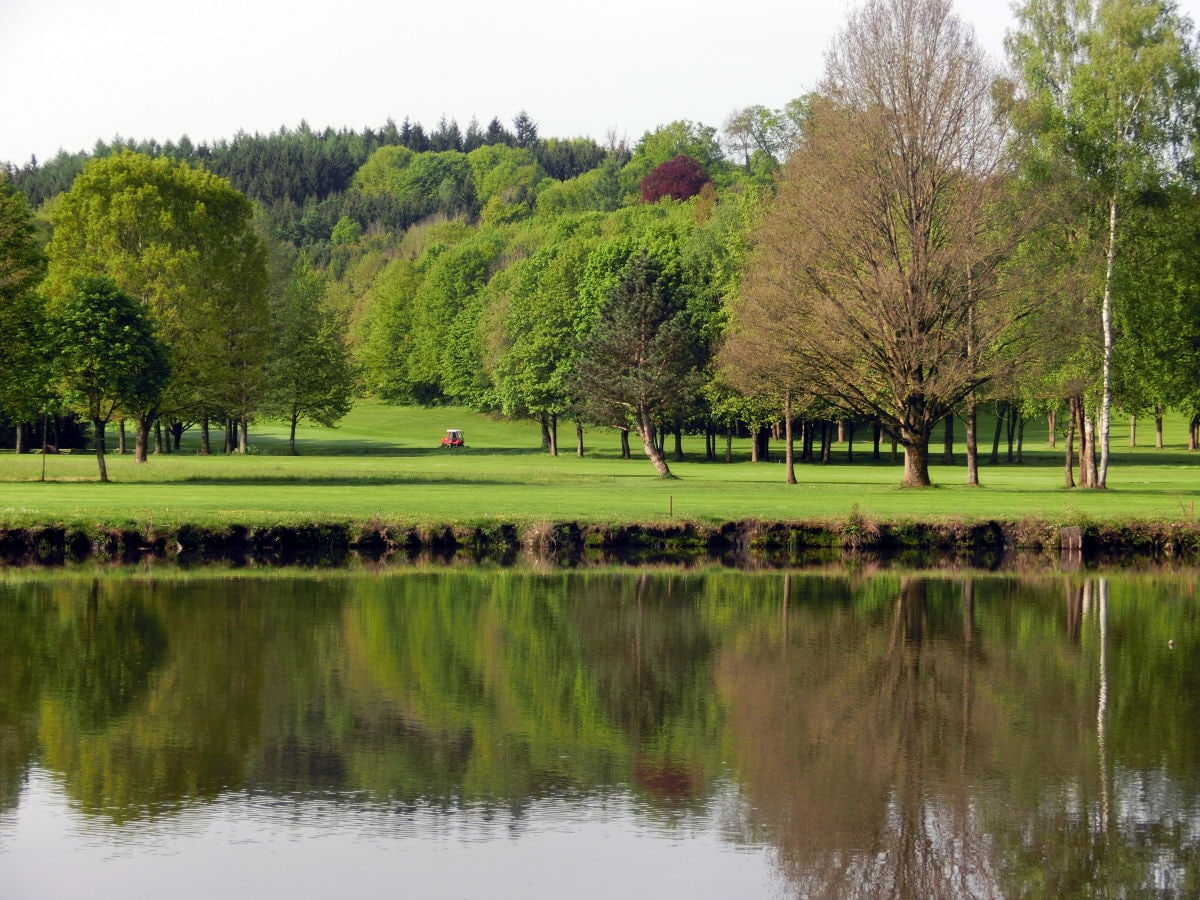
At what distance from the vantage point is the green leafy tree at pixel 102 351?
5784 centimetres

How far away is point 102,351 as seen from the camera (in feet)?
190

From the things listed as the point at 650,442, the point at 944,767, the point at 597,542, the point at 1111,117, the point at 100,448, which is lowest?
the point at 944,767

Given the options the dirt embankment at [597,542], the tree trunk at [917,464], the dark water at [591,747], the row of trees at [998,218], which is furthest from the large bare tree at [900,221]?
the dark water at [591,747]

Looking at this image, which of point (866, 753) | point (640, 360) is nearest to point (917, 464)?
point (640, 360)

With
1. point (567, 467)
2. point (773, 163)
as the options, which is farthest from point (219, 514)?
point (773, 163)

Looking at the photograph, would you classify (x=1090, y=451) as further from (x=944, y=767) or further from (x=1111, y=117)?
(x=944, y=767)

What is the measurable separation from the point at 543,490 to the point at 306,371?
45897 mm

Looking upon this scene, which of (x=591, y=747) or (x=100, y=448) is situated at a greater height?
(x=100, y=448)

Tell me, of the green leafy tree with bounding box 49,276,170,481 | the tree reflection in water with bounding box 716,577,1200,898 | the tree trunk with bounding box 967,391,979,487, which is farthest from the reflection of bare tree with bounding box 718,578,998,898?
the green leafy tree with bounding box 49,276,170,481

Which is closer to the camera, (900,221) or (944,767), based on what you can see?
(944,767)

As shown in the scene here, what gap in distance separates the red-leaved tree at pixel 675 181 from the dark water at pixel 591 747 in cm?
12909

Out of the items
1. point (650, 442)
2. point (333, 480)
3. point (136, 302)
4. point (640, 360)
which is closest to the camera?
point (333, 480)

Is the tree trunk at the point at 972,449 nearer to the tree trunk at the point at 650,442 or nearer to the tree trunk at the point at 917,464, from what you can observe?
the tree trunk at the point at 917,464

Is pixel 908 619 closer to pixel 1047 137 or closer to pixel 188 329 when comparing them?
pixel 1047 137
